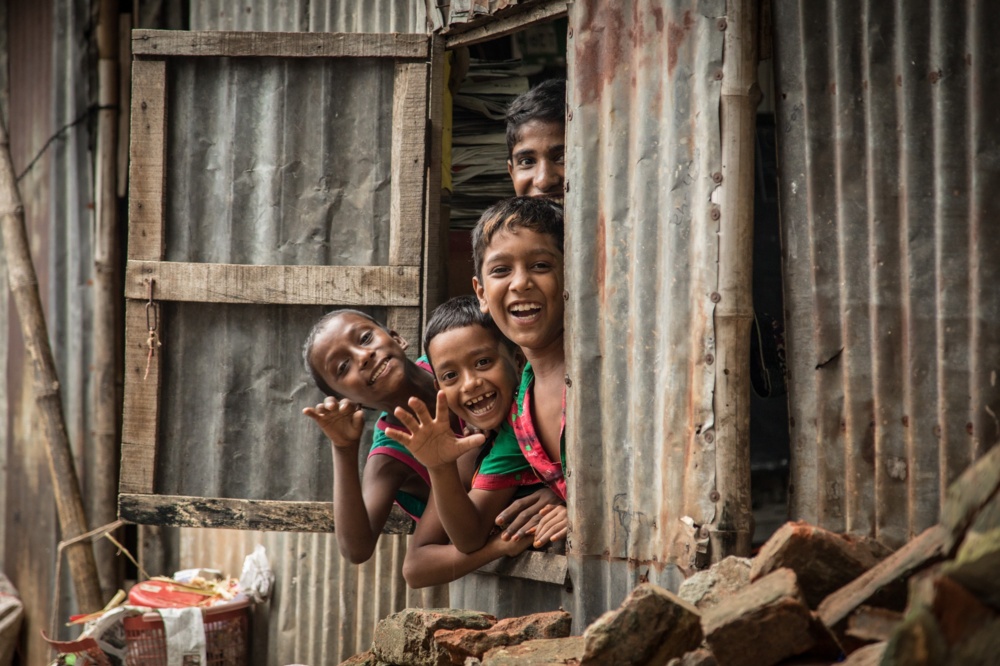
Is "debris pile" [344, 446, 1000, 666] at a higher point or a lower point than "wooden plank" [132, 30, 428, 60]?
lower

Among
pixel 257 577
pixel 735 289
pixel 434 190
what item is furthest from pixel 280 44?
pixel 257 577

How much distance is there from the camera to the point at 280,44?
393 centimetres

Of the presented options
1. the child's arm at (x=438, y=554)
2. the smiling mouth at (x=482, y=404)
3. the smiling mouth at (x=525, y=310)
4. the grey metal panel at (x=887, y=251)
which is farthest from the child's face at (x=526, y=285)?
the grey metal panel at (x=887, y=251)

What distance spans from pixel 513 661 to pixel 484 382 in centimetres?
113

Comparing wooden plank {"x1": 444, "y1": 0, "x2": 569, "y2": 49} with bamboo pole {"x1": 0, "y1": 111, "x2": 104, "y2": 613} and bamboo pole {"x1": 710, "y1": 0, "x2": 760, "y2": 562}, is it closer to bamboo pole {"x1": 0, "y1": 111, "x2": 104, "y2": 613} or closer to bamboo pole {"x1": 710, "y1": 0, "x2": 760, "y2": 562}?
bamboo pole {"x1": 710, "y1": 0, "x2": 760, "y2": 562}

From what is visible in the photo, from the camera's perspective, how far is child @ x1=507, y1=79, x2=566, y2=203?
4.02 metres

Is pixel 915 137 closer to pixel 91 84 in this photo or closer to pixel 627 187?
pixel 627 187

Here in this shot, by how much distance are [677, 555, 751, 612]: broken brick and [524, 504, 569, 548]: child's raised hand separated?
29.8 inches

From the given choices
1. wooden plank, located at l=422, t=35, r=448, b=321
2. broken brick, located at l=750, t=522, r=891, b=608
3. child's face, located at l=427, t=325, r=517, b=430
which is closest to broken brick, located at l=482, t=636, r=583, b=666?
broken brick, located at l=750, t=522, r=891, b=608

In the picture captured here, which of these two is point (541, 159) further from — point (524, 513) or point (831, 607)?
point (831, 607)

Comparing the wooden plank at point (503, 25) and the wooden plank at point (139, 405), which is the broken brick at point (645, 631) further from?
the wooden plank at point (139, 405)

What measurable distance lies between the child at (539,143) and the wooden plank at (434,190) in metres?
0.37

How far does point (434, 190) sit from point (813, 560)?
2.02 meters

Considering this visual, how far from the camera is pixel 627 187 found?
126 inches
